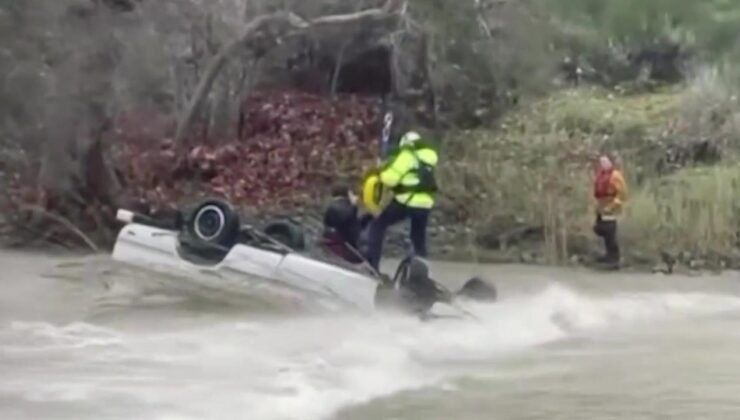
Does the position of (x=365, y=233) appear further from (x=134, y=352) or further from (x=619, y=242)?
(x=619, y=242)

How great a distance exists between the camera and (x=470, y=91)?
27484 mm

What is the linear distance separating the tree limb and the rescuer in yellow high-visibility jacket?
28.2 ft

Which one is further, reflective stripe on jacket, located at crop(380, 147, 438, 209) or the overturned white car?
reflective stripe on jacket, located at crop(380, 147, 438, 209)

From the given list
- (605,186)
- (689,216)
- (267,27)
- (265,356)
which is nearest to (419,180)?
(265,356)

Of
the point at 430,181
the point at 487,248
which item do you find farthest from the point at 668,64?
the point at 430,181

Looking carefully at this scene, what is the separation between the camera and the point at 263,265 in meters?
15.5

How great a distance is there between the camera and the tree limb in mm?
24578

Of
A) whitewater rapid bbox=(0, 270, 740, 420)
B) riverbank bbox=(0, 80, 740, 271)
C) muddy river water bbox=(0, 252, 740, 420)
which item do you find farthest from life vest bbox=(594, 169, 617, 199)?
whitewater rapid bbox=(0, 270, 740, 420)

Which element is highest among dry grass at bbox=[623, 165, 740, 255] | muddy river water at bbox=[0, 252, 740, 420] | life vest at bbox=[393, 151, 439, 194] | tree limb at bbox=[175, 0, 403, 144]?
tree limb at bbox=[175, 0, 403, 144]

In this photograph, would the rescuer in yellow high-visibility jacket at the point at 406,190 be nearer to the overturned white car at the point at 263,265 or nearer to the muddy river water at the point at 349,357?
the overturned white car at the point at 263,265

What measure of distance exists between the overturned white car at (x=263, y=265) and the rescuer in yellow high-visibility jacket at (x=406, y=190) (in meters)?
0.46

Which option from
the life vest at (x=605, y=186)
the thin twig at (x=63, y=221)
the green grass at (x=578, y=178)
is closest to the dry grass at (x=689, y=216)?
the green grass at (x=578, y=178)

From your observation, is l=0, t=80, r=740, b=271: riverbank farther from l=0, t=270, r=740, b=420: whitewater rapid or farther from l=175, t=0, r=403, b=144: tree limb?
l=0, t=270, r=740, b=420: whitewater rapid

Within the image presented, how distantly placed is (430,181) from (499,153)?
10.8 m
